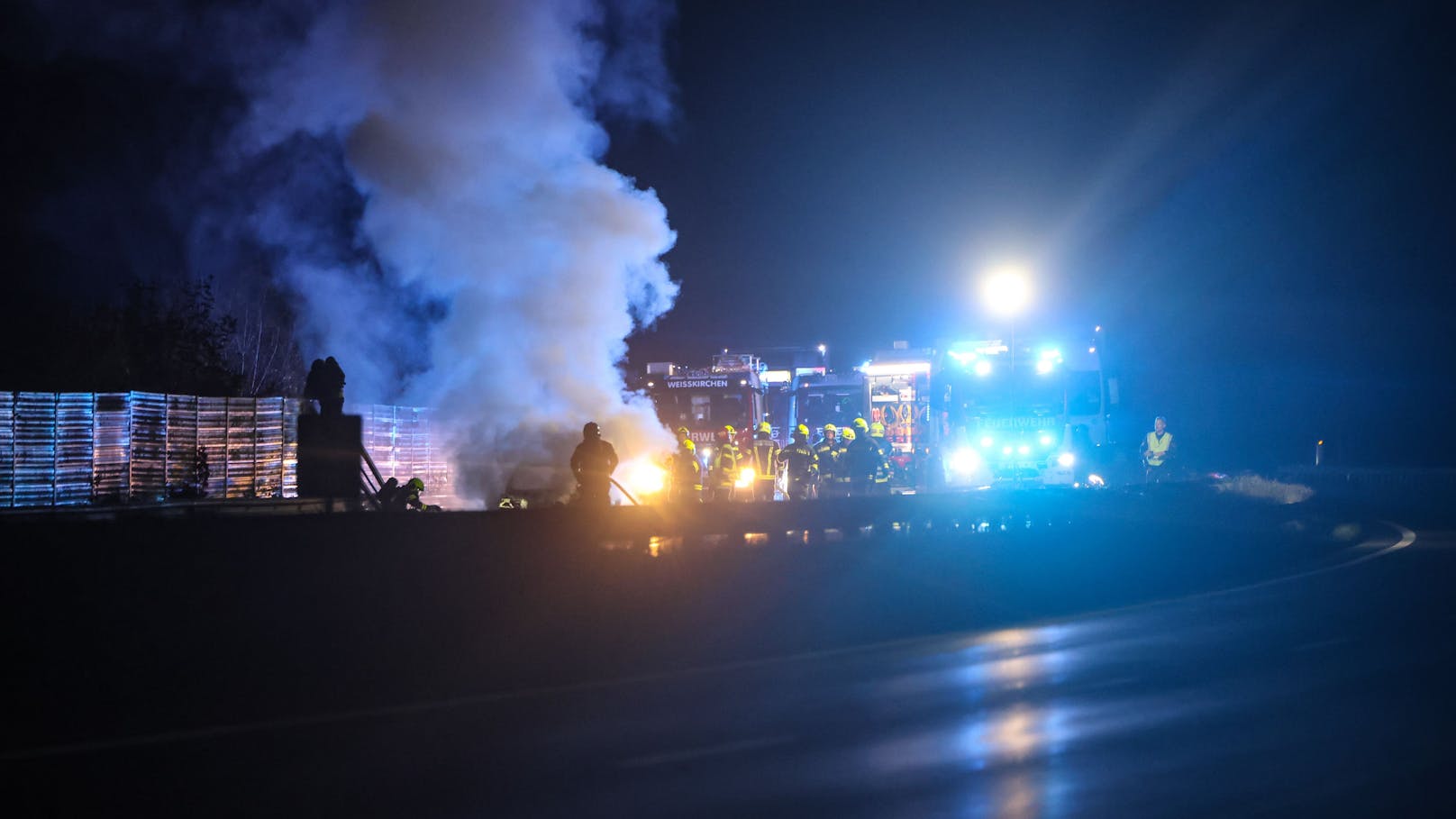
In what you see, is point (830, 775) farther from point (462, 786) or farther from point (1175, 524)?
point (1175, 524)

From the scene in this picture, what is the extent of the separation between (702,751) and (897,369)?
786 inches

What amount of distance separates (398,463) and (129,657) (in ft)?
61.3

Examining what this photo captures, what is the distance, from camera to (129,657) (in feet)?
26.0

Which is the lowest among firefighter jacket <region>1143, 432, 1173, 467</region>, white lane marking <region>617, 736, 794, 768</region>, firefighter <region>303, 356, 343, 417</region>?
white lane marking <region>617, 736, 794, 768</region>

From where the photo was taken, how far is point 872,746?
611 centimetres

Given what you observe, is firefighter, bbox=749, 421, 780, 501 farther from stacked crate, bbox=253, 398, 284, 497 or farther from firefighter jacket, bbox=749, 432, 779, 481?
stacked crate, bbox=253, 398, 284, 497

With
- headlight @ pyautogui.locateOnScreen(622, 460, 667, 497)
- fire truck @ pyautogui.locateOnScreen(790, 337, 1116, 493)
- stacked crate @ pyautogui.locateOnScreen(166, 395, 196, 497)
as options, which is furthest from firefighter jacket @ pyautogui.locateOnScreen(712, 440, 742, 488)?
stacked crate @ pyautogui.locateOnScreen(166, 395, 196, 497)

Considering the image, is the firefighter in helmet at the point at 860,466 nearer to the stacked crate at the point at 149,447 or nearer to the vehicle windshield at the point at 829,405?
the vehicle windshield at the point at 829,405

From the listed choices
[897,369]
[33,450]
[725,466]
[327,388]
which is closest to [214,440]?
[33,450]

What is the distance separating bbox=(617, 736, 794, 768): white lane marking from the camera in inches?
228

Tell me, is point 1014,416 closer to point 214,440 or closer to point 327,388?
point 327,388

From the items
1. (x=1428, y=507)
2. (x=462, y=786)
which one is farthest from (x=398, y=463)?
(x=1428, y=507)

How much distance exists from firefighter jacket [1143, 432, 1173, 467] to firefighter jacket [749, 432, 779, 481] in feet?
23.1

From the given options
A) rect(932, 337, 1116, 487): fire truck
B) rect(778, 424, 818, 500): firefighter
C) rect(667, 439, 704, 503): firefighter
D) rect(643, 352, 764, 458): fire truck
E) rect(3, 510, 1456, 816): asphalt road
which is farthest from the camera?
rect(643, 352, 764, 458): fire truck
